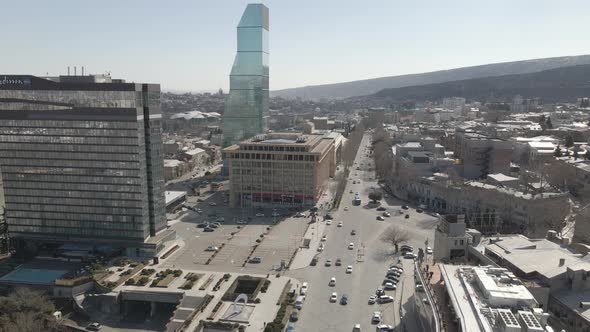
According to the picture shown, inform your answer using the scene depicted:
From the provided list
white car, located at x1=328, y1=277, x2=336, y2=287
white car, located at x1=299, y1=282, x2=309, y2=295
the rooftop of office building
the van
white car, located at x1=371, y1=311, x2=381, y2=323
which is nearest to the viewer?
the rooftop of office building

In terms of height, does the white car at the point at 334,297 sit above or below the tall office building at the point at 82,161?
below

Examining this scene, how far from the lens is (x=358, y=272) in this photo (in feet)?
146

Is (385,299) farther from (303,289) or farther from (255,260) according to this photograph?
(255,260)

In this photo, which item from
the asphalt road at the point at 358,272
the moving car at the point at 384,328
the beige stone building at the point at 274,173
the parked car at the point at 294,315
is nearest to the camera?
the moving car at the point at 384,328

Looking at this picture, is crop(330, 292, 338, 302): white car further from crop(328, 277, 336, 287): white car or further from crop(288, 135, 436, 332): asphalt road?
crop(328, 277, 336, 287): white car

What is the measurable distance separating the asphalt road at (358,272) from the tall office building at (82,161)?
18.9 metres

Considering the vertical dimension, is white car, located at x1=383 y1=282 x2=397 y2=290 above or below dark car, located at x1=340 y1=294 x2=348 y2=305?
above

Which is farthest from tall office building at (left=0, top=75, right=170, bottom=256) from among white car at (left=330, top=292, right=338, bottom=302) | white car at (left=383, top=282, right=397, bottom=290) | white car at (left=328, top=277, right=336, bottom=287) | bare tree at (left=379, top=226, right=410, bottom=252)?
bare tree at (left=379, top=226, right=410, bottom=252)

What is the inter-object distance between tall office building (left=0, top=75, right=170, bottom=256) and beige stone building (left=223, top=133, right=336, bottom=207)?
20.1m

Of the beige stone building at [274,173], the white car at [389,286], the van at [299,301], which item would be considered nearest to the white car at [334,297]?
the van at [299,301]

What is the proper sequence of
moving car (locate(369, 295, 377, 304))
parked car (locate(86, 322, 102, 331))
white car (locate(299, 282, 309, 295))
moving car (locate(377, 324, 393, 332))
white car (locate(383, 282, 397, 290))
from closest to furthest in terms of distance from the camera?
moving car (locate(377, 324, 393, 332)) < moving car (locate(369, 295, 377, 304)) < parked car (locate(86, 322, 102, 331)) < white car (locate(299, 282, 309, 295)) < white car (locate(383, 282, 397, 290))

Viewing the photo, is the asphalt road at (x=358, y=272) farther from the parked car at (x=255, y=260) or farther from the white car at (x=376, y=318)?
the parked car at (x=255, y=260)

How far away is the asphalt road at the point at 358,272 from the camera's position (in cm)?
3534

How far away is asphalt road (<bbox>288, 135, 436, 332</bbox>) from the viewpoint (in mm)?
35344
